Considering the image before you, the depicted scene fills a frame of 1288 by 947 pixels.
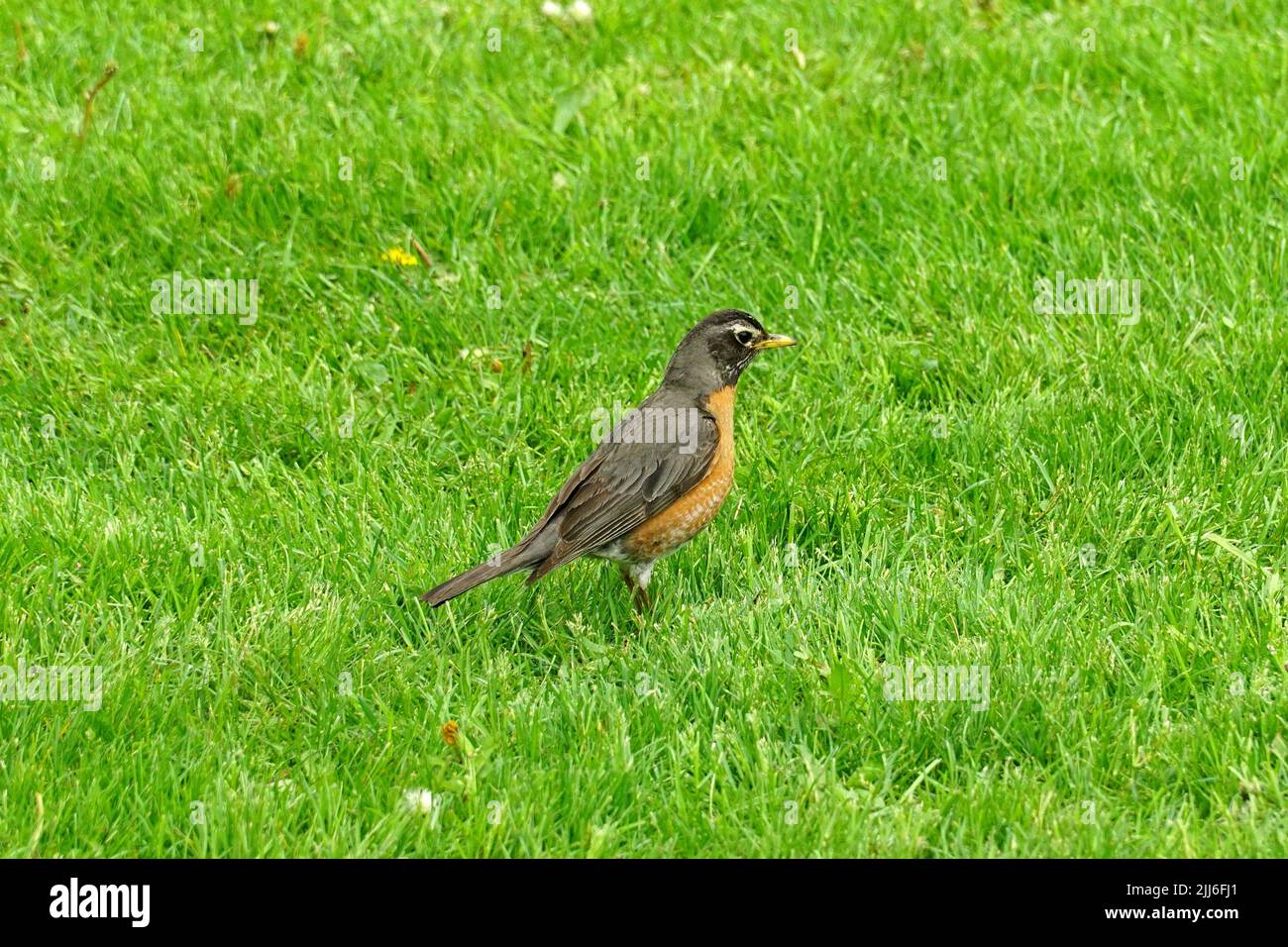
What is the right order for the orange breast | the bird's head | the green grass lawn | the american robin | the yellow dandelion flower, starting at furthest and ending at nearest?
the yellow dandelion flower → the bird's head → the orange breast → the american robin → the green grass lawn

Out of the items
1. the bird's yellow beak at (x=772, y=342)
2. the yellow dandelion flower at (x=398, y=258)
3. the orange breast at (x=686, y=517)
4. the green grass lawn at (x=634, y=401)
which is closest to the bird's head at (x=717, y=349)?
the bird's yellow beak at (x=772, y=342)

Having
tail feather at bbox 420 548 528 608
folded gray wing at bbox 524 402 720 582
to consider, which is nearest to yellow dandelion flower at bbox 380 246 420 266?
folded gray wing at bbox 524 402 720 582

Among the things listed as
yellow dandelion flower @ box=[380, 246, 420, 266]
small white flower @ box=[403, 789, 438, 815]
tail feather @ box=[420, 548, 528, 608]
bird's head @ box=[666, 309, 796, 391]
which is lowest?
small white flower @ box=[403, 789, 438, 815]

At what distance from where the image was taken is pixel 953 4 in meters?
9.52

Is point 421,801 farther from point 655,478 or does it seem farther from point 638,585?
point 655,478

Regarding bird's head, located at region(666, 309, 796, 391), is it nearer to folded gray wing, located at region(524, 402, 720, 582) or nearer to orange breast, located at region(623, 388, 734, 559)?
folded gray wing, located at region(524, 402, 720, 582)

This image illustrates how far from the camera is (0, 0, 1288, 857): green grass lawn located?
4.74m

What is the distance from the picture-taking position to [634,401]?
7121mm

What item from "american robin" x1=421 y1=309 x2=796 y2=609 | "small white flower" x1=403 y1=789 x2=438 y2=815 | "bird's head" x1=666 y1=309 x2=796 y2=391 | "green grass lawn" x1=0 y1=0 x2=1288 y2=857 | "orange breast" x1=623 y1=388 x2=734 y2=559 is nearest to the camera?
"small white flower" x1=403 y1=789 x2=438 y2=815

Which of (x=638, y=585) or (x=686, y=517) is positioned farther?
(x=638, y=585)

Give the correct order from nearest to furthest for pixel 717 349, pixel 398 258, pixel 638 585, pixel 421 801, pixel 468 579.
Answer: pixel 421 801, pixel 468 579, pixel 638 585, pixel 717 349, pixel 398 258

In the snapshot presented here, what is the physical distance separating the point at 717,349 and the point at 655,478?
0.76m

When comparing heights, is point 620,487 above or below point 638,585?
above

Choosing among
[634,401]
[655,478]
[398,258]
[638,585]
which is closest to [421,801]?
[638,585]
